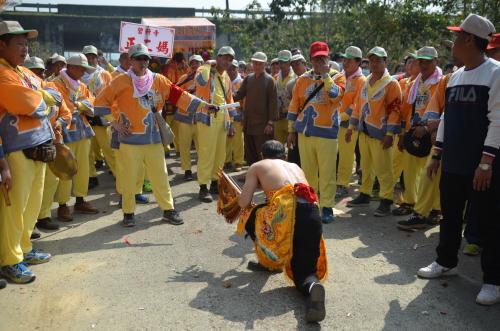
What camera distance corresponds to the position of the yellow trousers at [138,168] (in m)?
5.87

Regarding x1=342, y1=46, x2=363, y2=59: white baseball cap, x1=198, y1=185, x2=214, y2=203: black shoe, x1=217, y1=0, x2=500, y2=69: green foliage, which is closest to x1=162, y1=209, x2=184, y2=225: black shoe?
x1=198, y1=185, x2=214, y2=203: black shoe

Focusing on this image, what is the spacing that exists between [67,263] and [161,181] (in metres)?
1.61

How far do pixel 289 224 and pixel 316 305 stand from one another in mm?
687

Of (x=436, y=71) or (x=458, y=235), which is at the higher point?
(x=436, y=71)

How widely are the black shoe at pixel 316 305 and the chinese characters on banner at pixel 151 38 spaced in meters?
6.49

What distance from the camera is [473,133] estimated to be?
12.9 feet

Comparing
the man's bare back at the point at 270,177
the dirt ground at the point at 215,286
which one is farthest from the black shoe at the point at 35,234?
the man's bare back at the point at 270,177

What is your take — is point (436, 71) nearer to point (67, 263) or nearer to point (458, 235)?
point (458, 235)

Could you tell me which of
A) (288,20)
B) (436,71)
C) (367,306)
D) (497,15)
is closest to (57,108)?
(367,306)

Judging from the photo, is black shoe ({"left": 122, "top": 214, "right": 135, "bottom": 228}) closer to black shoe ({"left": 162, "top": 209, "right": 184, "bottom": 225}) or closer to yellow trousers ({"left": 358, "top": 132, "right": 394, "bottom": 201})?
black shoe ({"left": 162, "top": 209, "right": 184, "bottom": 225})

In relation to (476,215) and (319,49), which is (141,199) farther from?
(476,215)

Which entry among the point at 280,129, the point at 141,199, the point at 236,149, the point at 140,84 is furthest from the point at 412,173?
the point at 236,149

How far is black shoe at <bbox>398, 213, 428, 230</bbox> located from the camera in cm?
583

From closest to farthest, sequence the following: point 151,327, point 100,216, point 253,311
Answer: point 151,327 < point 253,311 < point 100,216
